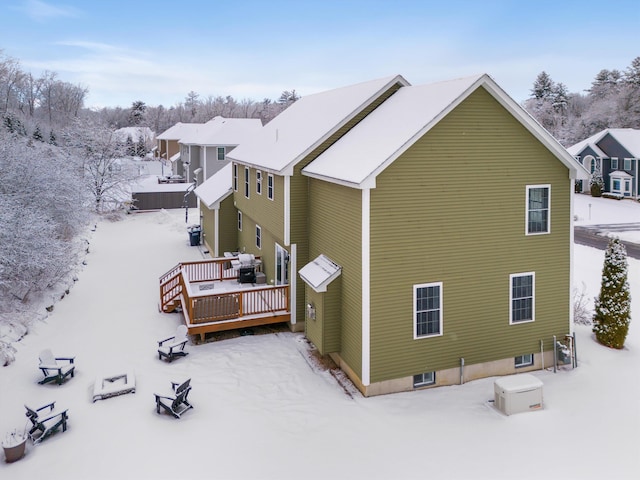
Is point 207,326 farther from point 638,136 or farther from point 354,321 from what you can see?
point 638,136

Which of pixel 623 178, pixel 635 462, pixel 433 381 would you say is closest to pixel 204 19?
pixel 433 381

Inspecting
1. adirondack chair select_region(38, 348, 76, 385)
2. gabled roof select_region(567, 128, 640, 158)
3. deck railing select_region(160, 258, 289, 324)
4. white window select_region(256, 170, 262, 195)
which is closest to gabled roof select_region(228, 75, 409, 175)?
white window select_region(256, 170, 262, 195)

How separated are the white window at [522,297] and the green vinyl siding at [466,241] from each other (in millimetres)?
146

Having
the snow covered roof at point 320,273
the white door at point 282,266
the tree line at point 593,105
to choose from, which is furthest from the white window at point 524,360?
the tree line at point 593,105

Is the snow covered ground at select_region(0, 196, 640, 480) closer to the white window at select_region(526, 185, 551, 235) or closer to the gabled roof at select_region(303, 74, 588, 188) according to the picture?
the white window at select_region(526, 185, 551, 235)

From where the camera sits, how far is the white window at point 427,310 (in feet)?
41.4

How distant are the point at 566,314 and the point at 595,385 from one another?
6.65ft

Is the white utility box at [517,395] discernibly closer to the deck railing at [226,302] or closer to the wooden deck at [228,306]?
the wooden deck at [228,306]

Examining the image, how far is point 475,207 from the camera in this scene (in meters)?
13.0

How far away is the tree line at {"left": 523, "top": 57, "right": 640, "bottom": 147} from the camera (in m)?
66.2

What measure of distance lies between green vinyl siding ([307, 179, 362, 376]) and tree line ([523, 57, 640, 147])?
64.7 m

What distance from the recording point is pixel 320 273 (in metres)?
13.9

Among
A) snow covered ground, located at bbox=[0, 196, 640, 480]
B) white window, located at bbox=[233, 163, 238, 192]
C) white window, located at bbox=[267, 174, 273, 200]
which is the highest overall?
white window, located at bbox=[233, 163, 238, 192]

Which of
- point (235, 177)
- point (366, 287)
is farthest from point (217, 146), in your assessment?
point (366, 287)
